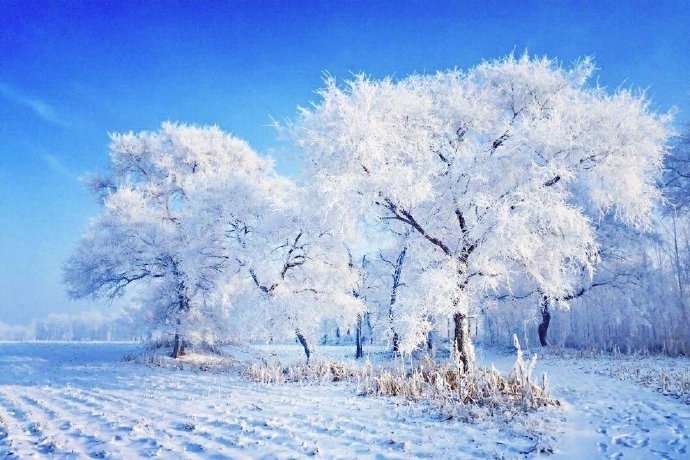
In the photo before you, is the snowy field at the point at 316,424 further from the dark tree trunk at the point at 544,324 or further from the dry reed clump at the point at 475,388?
the dark tree trunk at the point at 544,324

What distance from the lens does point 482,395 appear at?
9.01m

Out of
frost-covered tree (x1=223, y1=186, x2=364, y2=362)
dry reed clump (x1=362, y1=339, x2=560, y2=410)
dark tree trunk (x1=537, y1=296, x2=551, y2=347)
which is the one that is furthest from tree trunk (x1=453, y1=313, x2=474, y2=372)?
dark tree trunk (x1=537, y1=296, x2=551, y2=347)

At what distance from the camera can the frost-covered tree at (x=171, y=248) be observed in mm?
20062

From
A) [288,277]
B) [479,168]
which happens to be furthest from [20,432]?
[288,277]

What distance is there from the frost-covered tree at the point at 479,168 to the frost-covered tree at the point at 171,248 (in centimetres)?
766

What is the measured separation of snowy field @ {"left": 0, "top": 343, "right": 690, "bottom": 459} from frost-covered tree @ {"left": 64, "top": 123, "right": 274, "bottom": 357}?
8.88 m

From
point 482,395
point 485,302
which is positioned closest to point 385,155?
point 482,395

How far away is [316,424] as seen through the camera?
7.70 m

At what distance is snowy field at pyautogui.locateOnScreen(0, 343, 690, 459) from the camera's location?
631 cm

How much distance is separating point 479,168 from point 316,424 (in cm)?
844

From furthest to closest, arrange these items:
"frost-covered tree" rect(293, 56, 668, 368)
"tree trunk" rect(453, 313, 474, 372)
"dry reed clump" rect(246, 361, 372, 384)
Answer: "dry reed clump" rect(246, 361, 372, 384) < "tree trunk" rect(453, 313, 474, 372) < "frost-covered tree" rect(293, 56, 668, 368)

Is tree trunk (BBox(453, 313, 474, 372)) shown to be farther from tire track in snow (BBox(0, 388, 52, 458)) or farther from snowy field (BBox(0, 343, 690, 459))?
tire track in snow (BBox(0, 388, 52, 458))

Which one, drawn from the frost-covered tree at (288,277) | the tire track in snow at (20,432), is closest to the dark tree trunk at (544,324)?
the frost-covered tree at (288,277)

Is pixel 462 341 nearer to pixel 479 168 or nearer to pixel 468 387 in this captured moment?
pixel 468 387
